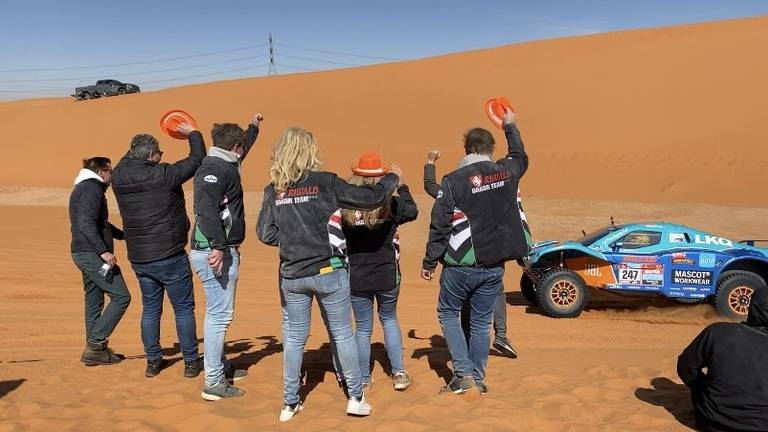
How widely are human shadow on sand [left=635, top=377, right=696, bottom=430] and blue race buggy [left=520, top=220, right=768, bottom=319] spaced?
356 centimetres

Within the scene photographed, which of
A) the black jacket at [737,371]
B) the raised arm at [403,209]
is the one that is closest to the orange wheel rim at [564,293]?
the raised arm at [403,209]

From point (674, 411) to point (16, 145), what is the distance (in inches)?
1461

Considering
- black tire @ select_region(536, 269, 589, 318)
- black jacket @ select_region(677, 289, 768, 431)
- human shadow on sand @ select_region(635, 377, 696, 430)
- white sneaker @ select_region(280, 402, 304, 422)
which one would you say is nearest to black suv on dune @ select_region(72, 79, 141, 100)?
black tire @ select_region(536, 269, 589, 318)

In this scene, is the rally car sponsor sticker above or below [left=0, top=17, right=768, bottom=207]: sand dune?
below

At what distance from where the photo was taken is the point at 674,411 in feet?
16.5

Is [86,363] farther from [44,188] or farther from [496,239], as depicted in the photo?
[44,188]

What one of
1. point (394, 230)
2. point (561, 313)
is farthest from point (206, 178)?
point (561, 313)

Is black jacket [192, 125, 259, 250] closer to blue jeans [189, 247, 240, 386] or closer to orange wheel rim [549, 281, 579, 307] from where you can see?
blue jeans [189, 247, 240, 386]

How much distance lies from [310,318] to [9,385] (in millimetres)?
2806

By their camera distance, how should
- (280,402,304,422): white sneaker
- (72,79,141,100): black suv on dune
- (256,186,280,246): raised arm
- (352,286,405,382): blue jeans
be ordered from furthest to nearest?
(72,79,141,100): black suv on dune < (352,286,405,382): blue jeans < (280,402,304,422): white sneaker < (256,186,280,246): raised arm

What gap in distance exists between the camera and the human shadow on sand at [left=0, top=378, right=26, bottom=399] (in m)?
5.52

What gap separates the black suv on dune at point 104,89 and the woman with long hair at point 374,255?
45.8 meters

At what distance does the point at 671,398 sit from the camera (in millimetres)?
5340

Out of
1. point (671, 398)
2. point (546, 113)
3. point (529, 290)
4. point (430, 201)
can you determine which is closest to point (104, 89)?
point (546, 113)
